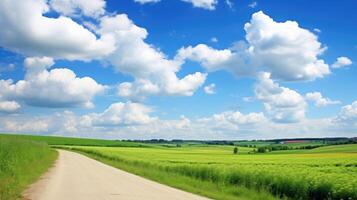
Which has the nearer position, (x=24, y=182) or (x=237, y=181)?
(x=24, y=182)

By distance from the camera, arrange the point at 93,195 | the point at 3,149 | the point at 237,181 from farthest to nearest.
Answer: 1. the point at 3,149
2. the point at 237,181
3. the point at 93,195

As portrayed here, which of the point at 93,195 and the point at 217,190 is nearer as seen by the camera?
the point at 93,195

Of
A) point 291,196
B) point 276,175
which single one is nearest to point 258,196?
point 291,196

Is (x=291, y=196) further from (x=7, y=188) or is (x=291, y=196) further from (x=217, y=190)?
(x=7, y=188)

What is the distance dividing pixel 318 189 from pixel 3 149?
24177mm

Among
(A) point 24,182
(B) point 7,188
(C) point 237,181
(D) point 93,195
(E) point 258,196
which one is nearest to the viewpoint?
(D) point 93,195

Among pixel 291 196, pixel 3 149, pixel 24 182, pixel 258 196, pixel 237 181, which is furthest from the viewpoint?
pixel 3 149

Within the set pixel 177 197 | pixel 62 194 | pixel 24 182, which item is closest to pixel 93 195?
pixel 62 194

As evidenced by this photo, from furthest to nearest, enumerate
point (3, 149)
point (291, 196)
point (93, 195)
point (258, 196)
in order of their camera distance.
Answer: point (3, 149) < point (291, 196) < point (258, 196) < point (93, 195)

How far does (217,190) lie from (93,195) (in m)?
7.77

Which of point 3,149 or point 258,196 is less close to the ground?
point 3,149

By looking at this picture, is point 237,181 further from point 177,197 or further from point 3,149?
point 3,149

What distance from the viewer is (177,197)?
63.4 feet

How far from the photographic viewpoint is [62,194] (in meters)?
19.3
